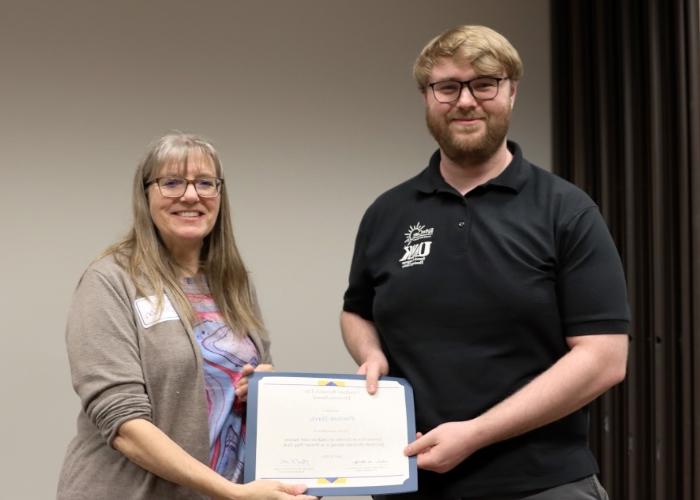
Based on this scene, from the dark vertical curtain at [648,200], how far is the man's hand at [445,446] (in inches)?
54.9

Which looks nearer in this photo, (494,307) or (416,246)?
(494,307)

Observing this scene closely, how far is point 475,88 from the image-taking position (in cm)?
166

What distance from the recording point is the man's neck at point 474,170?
67.5 inches

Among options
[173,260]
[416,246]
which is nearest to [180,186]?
[173,260]

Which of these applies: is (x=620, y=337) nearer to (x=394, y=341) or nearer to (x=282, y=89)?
(x=394, y=341)

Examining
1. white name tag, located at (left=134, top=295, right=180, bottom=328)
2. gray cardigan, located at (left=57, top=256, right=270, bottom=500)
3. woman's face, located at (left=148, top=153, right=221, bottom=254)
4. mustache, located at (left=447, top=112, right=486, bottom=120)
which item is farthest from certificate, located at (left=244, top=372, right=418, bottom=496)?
mustache, located at (left=447, top=112, right=486, bottom=120)

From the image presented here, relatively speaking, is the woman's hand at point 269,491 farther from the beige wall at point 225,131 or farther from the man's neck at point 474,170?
the beige wall at point 225,131

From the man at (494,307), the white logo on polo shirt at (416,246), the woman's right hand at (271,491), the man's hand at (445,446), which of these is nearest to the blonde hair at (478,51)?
the man at (494,307)

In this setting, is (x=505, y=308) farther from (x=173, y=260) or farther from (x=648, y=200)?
(x=648, y=200)

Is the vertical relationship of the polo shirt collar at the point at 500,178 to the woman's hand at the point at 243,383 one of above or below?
above

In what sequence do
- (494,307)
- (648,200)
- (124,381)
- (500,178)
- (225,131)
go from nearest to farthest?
(124,381)
(494,307)
(500,178)
(648,200)
(225,131)

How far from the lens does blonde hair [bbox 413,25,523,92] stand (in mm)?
1636

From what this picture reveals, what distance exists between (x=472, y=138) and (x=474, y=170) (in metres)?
0.10

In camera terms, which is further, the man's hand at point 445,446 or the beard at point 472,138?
the beard at point 472,138
